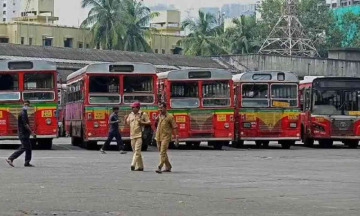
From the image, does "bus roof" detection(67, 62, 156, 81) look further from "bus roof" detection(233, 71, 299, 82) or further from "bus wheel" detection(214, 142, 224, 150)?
"bus wheel" detection(214, 142, 224, 150)

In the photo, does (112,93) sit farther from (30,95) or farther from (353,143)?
(353,143)

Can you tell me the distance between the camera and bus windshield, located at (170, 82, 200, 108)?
37.7 m

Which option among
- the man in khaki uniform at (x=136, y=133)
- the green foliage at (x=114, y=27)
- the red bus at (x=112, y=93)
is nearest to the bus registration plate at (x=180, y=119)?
the red bus at (x=112, y=93)

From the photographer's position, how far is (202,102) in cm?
3775

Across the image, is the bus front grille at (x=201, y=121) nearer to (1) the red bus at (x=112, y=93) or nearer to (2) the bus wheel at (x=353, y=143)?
(1) the red bus at (x=112, y=93)

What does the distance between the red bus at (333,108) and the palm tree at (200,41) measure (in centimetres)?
6803

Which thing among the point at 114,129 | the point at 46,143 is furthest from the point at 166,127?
the point at 46,143

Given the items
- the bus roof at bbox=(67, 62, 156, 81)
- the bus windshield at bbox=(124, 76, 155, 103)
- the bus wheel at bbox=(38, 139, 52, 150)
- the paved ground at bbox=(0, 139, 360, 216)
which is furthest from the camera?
the bus wheel at bbox=(38, 139, 52, 150)

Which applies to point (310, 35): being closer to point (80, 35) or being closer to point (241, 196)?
point (80, 35)

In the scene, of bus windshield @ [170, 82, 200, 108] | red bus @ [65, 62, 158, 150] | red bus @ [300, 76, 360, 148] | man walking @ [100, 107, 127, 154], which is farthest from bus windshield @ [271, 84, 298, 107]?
man walking @ [100, 107, 127, 154]

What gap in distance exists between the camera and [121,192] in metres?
19.7

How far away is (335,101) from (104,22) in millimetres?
64743

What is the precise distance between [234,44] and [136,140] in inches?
3830

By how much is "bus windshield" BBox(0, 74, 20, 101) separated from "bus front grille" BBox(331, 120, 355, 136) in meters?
11.5
